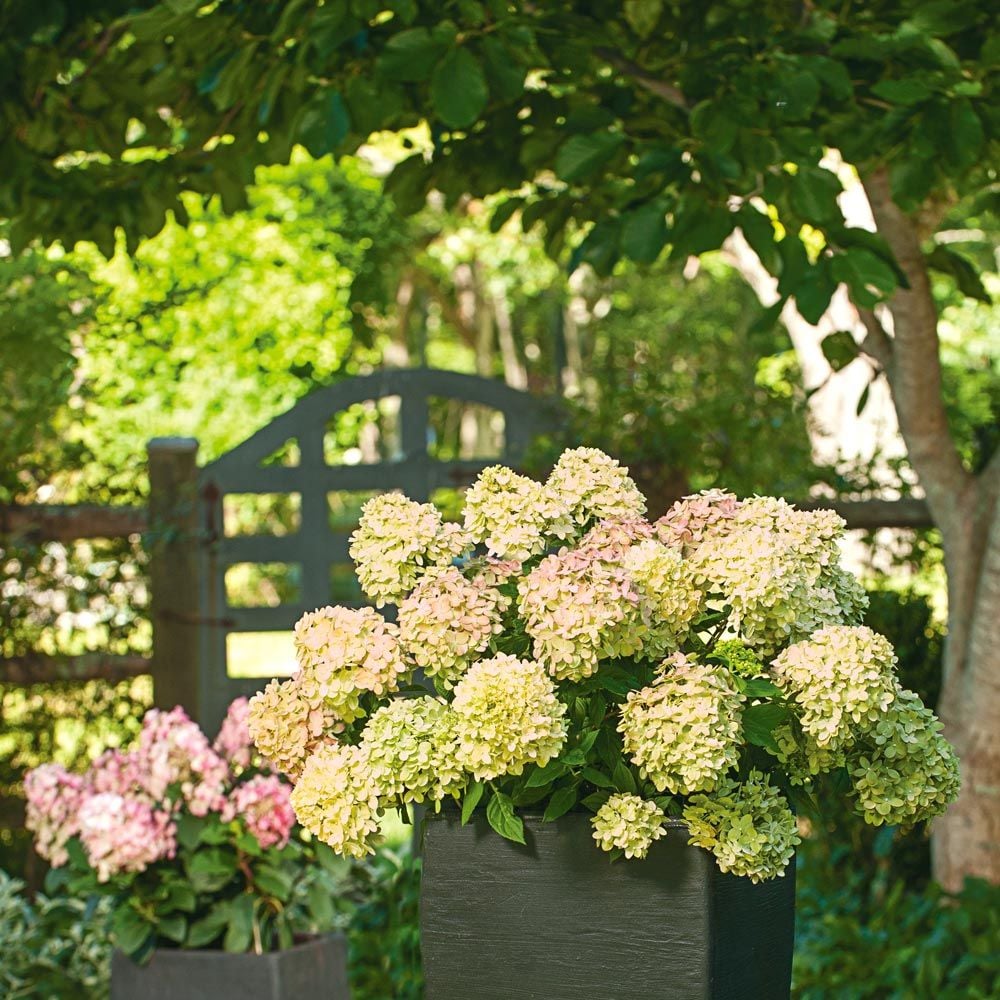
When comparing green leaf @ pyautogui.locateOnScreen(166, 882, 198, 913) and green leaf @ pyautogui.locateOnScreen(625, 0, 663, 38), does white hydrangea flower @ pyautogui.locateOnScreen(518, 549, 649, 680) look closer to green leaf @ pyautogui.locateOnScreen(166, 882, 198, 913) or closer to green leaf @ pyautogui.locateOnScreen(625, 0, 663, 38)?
green leaf @ pyautogui.locateOnScreen(166, 882, 198, 913)

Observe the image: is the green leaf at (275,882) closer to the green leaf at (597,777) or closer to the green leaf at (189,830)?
the green leaf at (189,830)

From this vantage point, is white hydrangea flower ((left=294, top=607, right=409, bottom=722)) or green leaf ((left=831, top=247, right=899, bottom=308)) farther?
green leaf ((left=831, top=247, right=899, bottom=308))

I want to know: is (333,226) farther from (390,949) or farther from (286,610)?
(390,949)

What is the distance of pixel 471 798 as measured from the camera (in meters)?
1.91

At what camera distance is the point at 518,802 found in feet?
6.34

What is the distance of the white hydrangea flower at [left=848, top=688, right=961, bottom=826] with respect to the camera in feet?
6.44

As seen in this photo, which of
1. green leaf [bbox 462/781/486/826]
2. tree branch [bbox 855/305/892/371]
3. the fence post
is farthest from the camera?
the fence post

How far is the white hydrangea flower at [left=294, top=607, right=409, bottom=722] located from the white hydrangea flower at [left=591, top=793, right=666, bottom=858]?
1.10 ft

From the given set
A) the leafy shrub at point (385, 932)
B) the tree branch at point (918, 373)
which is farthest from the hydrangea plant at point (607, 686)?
the tree branch at point (918, 373)

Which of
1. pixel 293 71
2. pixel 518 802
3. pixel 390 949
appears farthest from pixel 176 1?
pixel 390 949

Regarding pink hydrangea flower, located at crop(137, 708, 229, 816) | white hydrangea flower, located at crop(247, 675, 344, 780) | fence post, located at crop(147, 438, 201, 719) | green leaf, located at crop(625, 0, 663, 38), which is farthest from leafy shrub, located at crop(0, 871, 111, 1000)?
green leaf, located at crop(625, 0, 663, 38)

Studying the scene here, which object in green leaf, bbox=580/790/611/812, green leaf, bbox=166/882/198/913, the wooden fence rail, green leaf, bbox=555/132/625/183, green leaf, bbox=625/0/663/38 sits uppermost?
green leaf, bbox=625/0/663/38

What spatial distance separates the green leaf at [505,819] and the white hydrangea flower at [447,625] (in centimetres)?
18

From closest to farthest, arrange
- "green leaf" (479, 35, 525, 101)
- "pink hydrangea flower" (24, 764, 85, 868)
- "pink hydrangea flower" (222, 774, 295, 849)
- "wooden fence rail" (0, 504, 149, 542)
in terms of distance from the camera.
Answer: "green leaf" (479, 35, 525, 101)
"pink hydrangea flower" (222, 774, 295, 849)
"pink hydrangea flower" (24, 764, 85, 868)
"wooden fence rail" (0, 504, 149, 542)
